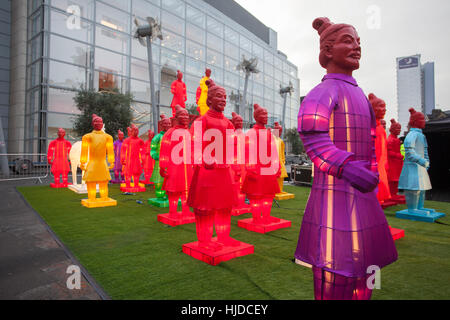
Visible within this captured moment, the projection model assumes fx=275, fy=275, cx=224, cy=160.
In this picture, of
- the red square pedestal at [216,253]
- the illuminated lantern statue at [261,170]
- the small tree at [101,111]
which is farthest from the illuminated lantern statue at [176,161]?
the small tree at [101,111]

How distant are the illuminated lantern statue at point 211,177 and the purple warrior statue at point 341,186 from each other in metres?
1.57

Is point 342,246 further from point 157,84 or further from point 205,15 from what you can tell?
point 205,15

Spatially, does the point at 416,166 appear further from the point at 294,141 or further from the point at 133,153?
the point at 294,141

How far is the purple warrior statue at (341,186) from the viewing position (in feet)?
4.85

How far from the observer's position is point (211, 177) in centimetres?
315

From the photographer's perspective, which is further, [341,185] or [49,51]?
[49,51]

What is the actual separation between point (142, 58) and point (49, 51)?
6.27m

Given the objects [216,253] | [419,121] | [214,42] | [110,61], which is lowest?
[216,253]

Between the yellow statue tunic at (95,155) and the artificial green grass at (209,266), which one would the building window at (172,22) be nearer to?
the yellow statue tunic at (95,155)

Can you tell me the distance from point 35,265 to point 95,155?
10.9 ft

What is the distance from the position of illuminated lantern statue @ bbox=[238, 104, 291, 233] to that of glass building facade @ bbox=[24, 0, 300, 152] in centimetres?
1232

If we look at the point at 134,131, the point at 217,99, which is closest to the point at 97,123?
the point at 134,131
